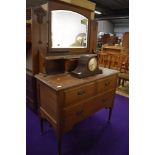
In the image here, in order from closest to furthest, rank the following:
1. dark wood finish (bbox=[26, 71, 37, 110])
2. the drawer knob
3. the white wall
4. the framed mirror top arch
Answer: the drawer knob, the framed mirror top arch, dark wood finish (bbox=[26, 71, 37, 110]), the white wall

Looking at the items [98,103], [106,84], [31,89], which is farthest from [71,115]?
[31,89]

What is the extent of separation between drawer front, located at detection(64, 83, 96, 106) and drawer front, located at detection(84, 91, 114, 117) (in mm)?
98

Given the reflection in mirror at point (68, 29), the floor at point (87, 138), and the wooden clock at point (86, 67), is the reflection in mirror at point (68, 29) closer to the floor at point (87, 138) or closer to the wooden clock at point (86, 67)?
the wooden clock at point (86, 67)

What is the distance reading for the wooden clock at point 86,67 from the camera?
161cm

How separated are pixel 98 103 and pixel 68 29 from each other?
97 cm

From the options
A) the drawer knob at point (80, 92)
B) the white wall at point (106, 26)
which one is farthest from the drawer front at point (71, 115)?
the white wall at point (106, 26)

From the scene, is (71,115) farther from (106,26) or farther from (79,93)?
(106,26)

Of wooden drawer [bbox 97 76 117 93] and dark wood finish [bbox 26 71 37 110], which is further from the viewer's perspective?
dark wood finish [bbox 26 71 37 110]

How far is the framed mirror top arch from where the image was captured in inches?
68.2

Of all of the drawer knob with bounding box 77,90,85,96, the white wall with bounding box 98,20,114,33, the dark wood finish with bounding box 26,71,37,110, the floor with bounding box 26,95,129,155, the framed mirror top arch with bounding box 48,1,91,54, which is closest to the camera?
the drawer knob with bounding box 77,90,85,96

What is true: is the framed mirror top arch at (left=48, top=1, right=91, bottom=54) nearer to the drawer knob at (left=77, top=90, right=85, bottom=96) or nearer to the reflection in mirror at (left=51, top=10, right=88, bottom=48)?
the reflection in mirror at (left=51, top=10, right=88, bottom=48)

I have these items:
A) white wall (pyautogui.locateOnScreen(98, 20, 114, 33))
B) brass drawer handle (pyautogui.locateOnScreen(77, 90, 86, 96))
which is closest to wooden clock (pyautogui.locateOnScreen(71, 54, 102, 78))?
brass drawer handle (pyautogui.locateOnScreen(77, 90, 86, 96))

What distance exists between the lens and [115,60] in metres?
3.90
